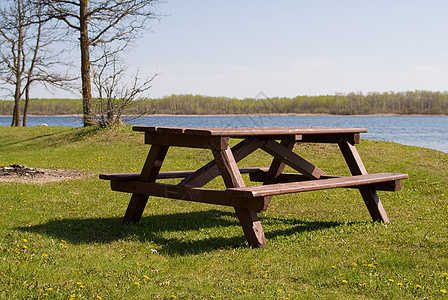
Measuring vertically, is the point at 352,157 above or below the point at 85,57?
below

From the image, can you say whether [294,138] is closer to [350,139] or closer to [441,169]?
[350,139]

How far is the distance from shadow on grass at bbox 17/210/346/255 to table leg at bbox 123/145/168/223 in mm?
151

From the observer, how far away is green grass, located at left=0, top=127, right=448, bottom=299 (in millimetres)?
4254

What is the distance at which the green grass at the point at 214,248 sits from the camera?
4254mm

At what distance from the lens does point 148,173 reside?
673cm

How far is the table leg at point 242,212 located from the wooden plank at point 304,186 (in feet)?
0.85

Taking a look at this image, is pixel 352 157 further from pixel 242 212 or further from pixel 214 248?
pixel 214 248

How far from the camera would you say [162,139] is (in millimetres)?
6434

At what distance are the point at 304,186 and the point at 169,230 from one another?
6.68 ft

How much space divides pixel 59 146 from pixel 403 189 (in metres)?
14.7

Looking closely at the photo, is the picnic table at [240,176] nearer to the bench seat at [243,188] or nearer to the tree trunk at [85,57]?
the bench seat at [243,188]

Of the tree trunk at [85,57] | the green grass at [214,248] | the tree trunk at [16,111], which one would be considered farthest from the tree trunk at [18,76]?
the green grass at [214,248]

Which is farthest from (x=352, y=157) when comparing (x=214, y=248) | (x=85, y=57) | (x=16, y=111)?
(x=16, y=111)

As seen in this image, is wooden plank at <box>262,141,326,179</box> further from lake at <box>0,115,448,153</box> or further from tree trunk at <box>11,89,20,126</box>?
tree trunk at <box>11,89,20,126</box>
